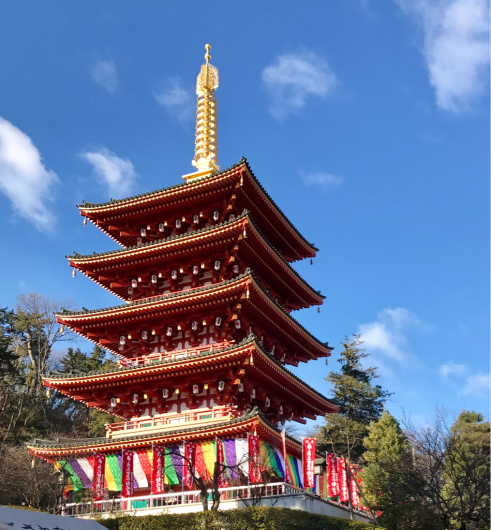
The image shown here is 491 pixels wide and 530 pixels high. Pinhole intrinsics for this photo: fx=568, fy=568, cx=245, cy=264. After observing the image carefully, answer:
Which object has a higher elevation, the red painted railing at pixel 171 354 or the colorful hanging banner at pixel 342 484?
the red painted railing at pixel 171 354

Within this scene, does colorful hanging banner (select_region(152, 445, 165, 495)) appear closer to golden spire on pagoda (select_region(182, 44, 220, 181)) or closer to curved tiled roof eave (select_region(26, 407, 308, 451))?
curved tiled roof eave (select_region(26, 407, 308, 451))

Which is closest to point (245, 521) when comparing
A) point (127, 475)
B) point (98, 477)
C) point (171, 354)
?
point (127, 475)

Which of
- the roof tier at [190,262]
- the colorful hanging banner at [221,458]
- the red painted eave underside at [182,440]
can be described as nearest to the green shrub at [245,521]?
the colorful hanging banner at [221,458]

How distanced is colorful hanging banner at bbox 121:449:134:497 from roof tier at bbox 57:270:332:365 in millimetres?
5131

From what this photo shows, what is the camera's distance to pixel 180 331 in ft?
86.2

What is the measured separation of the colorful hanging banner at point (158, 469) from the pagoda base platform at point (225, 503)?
0.39 meters

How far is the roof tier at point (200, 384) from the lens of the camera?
22.9 metres

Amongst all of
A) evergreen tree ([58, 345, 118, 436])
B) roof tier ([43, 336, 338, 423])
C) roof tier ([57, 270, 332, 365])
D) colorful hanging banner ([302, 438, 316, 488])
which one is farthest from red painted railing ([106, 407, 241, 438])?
evergreen tree ([58, 345, 118, 436])

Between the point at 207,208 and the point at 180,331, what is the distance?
617 cm

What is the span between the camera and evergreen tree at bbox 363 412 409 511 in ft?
106

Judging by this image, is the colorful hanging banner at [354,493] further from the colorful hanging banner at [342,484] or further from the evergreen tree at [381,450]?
the evergreen tree at [381,450]

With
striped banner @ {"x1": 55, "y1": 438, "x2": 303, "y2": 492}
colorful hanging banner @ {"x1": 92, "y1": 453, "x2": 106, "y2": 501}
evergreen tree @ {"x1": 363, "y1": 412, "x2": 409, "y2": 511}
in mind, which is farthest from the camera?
evergreen tree @ {"x1": 363, "y1": 412, "x2": 409, "y2": 511}

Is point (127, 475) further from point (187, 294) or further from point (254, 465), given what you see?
point (187, 294)

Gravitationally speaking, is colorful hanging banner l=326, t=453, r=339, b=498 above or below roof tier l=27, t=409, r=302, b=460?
below
